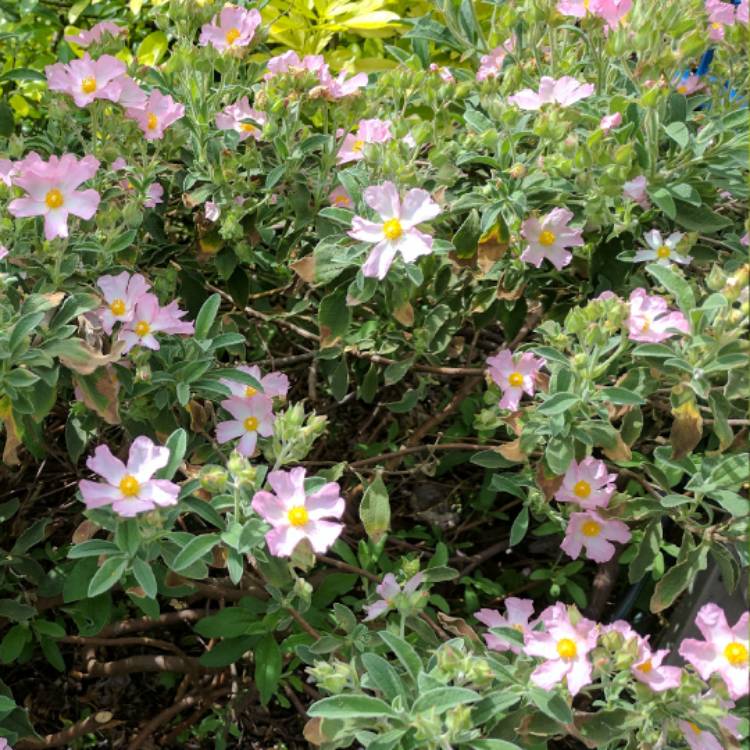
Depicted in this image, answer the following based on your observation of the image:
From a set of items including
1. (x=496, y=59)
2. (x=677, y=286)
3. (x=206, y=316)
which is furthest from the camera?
(x=496, y=59)

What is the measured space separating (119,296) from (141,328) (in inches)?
2.4

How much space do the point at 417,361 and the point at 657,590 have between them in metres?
0.62

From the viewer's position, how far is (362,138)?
1749mm

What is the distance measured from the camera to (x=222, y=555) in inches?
58.9

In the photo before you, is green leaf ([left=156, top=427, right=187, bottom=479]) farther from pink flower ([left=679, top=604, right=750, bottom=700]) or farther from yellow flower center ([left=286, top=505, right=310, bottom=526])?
pink flower ([left=679, top=604, right=750, bottom=700])

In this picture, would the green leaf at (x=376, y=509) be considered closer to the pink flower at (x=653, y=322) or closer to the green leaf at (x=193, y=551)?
the green leaf at (x=193, y=551)

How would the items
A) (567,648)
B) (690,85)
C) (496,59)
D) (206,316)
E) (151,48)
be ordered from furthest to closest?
→ (151,48) < (690,85) < (496,59) < (206,316) < (567,648)

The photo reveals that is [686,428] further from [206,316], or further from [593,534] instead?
[206,316]

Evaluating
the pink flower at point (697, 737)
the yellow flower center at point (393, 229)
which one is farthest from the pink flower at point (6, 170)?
the pink flower at point (697, 737)

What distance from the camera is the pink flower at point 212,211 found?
1.72m

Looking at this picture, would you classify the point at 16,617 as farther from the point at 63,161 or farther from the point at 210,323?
the point at 63,161

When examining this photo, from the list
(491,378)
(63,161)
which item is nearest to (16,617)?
(63,161)

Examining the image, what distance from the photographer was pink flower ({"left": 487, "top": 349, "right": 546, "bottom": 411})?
164 centimetres

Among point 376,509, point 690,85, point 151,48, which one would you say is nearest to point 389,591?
point 376,509
